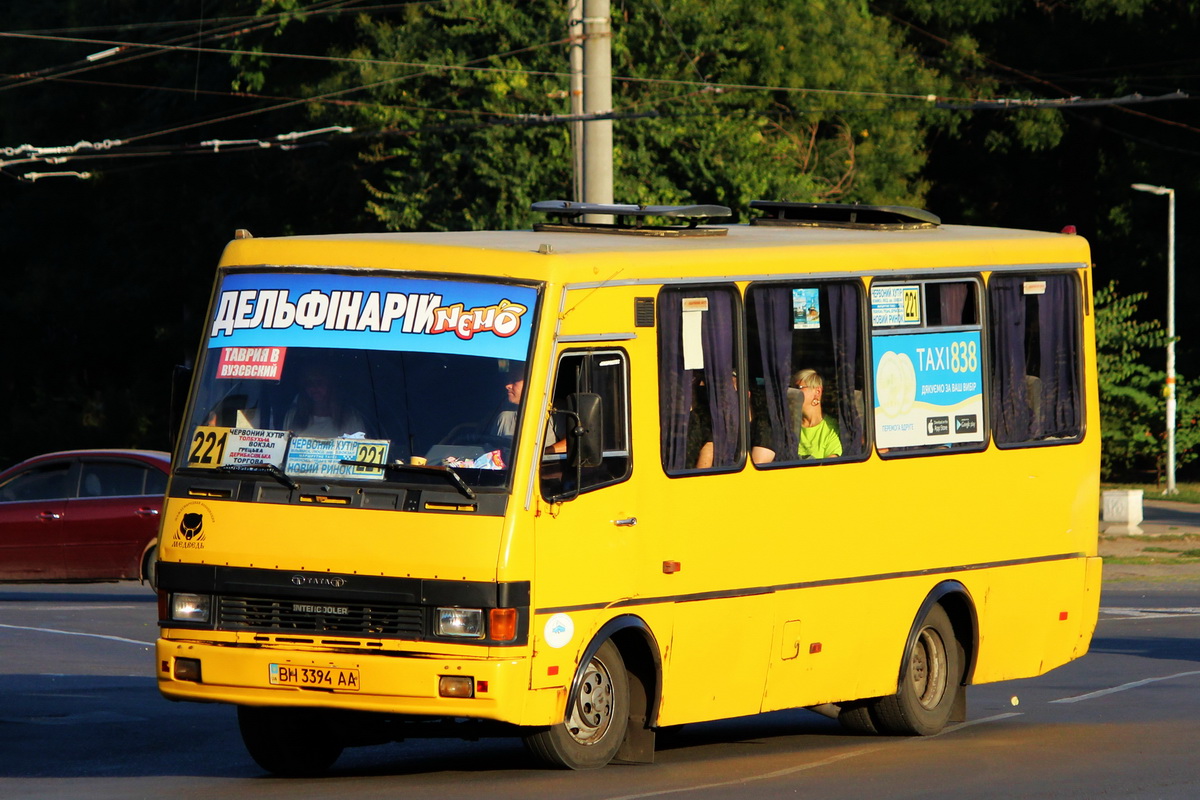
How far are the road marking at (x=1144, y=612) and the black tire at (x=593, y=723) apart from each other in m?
12.6

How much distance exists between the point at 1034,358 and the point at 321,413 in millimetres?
5601

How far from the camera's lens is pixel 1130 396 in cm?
4406

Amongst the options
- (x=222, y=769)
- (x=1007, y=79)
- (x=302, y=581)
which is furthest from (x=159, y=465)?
(x=1007, y=79)

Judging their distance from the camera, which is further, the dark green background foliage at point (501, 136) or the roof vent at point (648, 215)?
the dark green background foliage at point (501, 136)

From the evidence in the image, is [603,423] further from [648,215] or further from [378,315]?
[648,215]

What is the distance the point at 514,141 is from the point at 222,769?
2665cm

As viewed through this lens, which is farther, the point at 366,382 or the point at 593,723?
the point at 593,723

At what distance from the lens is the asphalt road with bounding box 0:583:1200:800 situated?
33.0 feet

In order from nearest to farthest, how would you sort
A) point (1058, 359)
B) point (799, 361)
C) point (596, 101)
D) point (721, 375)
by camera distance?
point (721, 375), point (799, 361), point (1058, 359), point (596, 101)

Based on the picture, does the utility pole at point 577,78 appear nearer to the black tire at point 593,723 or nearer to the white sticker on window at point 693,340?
the white sticker on window at point 693,340

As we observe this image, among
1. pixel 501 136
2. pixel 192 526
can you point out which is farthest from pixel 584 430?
pixel 501 136

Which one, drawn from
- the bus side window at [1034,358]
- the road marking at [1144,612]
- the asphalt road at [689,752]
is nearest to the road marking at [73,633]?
the asphalt road at [689,752]

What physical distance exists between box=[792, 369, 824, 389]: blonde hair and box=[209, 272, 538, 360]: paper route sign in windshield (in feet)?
7.65

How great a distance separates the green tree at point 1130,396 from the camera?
138 feet
